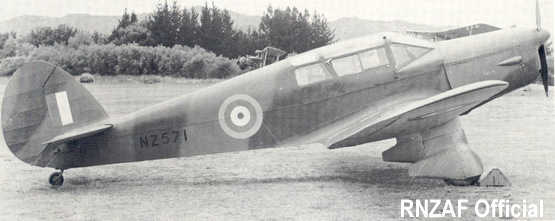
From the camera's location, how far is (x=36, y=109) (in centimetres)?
621

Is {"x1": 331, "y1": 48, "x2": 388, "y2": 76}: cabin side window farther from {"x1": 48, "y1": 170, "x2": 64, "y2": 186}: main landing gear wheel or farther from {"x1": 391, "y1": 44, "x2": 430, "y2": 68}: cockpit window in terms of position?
{"x1": 48, "y1": 170, "x2": 64, "y2": 186}: main landing gear wheel

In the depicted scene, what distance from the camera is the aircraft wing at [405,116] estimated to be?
5.21m

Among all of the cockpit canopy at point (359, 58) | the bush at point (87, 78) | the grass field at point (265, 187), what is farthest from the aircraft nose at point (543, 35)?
the bush at point (87, 78)

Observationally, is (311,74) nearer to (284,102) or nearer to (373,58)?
(284,102)

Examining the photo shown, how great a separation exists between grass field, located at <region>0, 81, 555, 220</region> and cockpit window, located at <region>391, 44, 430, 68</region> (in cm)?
157

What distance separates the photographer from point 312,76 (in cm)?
632

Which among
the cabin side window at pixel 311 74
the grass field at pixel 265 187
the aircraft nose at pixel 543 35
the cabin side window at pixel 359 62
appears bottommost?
the grass field at pixel 265 187

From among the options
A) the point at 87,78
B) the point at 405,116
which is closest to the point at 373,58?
the point at 405,116

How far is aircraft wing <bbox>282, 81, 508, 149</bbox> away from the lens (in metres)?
5.21

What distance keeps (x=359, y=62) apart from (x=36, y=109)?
163 inches

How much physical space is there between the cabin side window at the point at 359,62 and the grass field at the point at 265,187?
4.87 ft

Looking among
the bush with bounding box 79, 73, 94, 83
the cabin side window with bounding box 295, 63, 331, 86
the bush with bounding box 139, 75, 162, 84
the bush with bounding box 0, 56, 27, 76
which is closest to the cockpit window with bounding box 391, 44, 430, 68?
the cabin side window with bounding box 295, 63, 331, 86

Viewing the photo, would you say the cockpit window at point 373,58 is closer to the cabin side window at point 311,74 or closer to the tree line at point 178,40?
the cabin side window at point 311,74

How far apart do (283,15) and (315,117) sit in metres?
6.80
